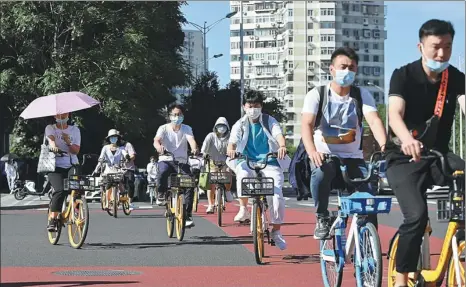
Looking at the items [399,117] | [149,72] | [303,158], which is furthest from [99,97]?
[399,117]

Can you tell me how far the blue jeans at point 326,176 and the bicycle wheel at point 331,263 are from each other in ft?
0.83

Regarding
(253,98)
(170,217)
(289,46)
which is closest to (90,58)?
(170,217)

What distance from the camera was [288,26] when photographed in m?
157

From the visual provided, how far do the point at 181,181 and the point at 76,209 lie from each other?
155cm

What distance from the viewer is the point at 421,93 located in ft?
21.4

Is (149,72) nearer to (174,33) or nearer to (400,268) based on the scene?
(174,33)

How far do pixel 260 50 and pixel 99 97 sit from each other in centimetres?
13210

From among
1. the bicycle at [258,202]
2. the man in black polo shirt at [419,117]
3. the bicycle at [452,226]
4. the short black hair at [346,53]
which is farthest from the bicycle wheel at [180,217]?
the bicycle at [452,226]

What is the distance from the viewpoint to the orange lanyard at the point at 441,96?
6.50 meters

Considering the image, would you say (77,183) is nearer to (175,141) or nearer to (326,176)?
(175,141)

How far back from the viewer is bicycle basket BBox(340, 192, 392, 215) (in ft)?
23.7

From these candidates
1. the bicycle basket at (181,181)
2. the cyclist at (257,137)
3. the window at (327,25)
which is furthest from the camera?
the window at (327,25)

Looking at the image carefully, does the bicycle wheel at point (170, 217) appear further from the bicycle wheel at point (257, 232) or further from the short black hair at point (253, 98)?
the bicycle wheel at point (257, 232)

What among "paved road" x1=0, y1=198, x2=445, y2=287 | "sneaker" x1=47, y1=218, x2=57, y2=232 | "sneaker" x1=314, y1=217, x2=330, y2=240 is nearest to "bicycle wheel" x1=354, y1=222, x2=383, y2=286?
"sneaker" x1=314, y1=217, x2=330, y2=240
